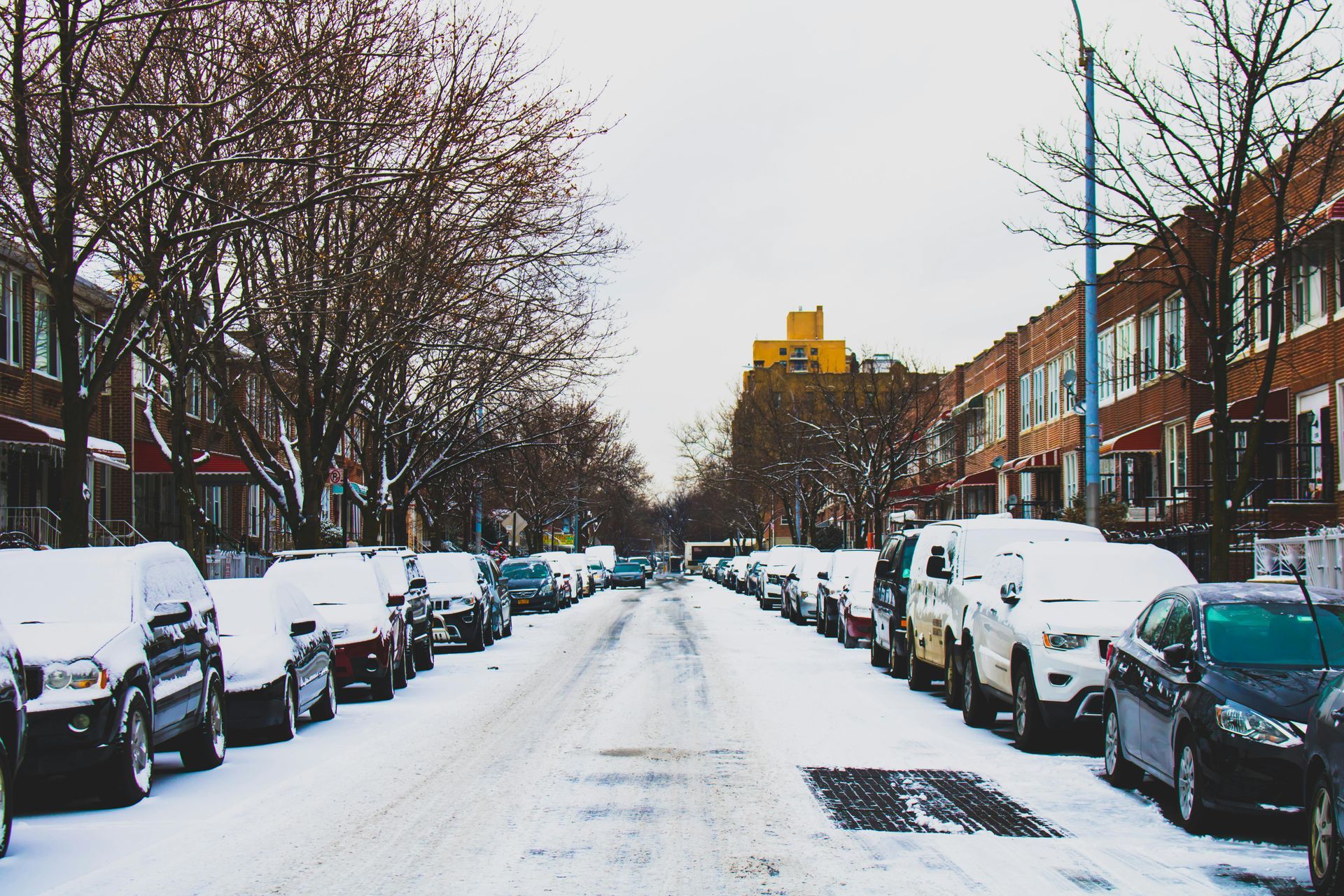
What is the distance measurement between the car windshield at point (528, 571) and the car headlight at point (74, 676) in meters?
34.4

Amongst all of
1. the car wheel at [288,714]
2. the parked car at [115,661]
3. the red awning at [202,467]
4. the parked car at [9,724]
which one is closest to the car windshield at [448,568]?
the red awning at [202,467]

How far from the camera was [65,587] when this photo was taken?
10.9 m

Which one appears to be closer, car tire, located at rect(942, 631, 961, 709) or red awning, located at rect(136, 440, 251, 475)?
car tire, located at rect(942, 631, 961, 709)

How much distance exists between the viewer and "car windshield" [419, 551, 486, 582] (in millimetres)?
26812

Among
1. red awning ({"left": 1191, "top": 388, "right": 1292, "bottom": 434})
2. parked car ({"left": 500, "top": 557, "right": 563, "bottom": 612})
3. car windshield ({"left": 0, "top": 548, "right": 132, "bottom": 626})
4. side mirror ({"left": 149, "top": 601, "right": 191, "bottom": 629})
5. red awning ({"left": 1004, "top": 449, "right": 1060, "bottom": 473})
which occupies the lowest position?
parked car ({"left": 500, "top": 557, "right": 563, "bottom": 612})

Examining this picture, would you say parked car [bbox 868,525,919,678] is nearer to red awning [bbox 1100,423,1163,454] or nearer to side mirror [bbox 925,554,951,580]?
side mirror [bbox 925,554,951,580]

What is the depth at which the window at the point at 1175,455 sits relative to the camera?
34125 millimetres

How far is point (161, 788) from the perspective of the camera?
1104cm

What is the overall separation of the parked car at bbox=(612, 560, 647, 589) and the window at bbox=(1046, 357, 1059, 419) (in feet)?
116

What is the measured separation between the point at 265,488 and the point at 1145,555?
66.6 feet

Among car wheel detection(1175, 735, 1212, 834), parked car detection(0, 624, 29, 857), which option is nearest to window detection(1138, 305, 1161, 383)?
car wheel detection(1175, 735, 1212, 834)

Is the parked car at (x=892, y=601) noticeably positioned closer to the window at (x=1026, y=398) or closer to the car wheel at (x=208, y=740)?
the car wheel at (x=208, y=740)

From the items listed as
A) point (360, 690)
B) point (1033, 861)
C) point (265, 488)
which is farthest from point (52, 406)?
point (1033, 861)

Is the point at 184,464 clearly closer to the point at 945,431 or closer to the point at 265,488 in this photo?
the point at 265,488
